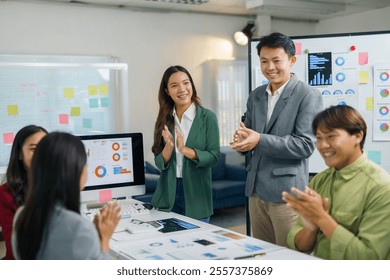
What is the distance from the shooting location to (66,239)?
1.38 meters

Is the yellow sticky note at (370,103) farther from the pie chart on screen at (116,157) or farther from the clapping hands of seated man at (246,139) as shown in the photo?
the pie chart on screen at (116,157)

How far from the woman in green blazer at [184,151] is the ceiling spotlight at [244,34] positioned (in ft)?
12.3

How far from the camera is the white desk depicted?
179 centimetres

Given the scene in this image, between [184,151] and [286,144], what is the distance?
0.58 m

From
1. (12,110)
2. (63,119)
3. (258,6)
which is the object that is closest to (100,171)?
(12,110)

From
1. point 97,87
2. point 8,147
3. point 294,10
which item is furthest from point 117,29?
point 294,10

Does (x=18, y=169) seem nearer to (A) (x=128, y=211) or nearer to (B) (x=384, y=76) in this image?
(A) (x=128, y=211)

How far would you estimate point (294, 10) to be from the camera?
581cm

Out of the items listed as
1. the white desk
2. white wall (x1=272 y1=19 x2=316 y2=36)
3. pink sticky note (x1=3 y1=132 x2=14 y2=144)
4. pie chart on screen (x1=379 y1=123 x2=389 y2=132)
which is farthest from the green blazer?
white wall (x1=272 y1=19 x2=316 y2=36)

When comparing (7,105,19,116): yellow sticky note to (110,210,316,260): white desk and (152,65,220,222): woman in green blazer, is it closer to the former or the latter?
(152,65,220,222): woman in green blazer

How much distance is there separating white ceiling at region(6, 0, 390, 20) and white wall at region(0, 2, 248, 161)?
98 mm
